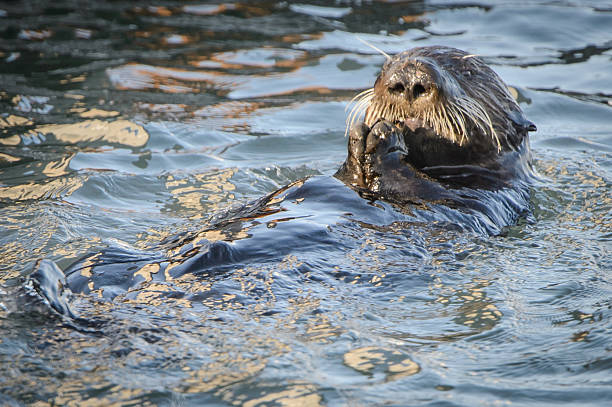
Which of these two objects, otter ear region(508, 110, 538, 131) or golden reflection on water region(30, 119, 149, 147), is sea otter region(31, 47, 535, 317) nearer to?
otter ear region(508, 110, 538, 131)

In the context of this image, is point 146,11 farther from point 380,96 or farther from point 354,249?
point 354,249

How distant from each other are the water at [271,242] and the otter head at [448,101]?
0.55 meters

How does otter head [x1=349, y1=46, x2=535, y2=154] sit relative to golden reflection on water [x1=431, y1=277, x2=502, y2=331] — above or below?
above

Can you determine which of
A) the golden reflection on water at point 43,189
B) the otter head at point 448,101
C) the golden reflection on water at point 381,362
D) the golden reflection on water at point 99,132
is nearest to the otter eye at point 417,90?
the otter head at point 448,101

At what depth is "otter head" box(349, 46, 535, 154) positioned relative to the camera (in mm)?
4152

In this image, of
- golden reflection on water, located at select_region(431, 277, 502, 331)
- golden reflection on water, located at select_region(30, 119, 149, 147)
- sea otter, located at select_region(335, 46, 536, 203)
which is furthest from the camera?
golden reflection on water, located at select_region(30, 119, 149, 147)

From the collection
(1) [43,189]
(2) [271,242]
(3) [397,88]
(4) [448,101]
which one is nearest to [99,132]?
(1) [43,189]

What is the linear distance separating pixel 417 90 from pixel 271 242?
4.46 ft

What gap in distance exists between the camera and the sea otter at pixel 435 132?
4.13m

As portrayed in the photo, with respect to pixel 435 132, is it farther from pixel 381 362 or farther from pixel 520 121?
pixel 381 362

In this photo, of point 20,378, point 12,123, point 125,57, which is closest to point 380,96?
point 20,378

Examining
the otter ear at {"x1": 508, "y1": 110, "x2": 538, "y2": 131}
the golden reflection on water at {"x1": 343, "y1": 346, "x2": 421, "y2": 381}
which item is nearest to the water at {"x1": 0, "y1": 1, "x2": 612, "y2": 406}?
the golden reflection on water at {"x1": 343, "y1": 346, "x2": 421, "y2": 381}

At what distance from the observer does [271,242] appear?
341 cm

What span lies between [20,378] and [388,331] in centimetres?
140
